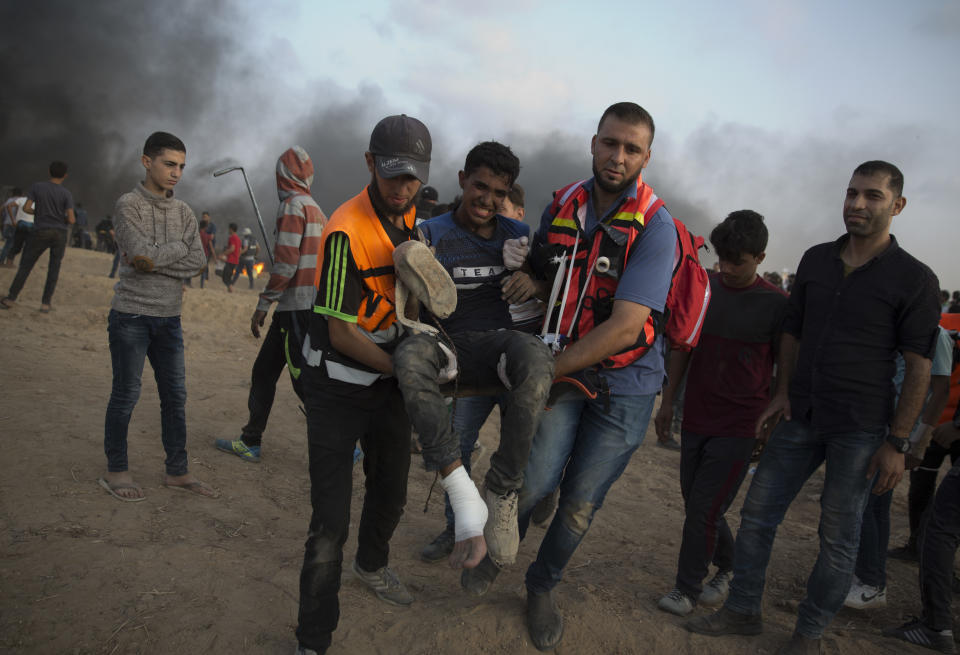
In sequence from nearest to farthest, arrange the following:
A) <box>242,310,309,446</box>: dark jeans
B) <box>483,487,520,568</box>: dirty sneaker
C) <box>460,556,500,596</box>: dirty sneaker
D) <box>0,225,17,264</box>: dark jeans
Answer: <box>483,487,520,568</box>: dirty sneaker
<box>460,556,500,596</box>: dirty sneaker
<box>242,310,309,446</box>: dark jeans
<box>0,225,17,264</box>: dark jeans

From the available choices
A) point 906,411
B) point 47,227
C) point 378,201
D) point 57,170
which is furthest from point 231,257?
point 906,411

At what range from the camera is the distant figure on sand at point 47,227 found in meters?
8.88

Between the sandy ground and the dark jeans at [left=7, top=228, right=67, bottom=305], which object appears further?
the dark jeans at [left=7, top=228, right=67, bottom=305]

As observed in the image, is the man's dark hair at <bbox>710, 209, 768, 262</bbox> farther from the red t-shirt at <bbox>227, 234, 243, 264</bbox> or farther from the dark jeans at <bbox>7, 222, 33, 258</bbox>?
the red t-shirt at <bbox>227, 234, 243, 264</bbox>

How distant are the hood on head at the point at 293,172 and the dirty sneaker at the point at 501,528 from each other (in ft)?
10.8

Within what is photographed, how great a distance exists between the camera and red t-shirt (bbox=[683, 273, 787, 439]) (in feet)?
12.3

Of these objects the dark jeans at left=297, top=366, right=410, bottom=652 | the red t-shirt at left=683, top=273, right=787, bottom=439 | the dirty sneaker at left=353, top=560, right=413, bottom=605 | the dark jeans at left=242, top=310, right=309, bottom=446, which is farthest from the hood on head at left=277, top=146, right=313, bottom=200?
the red t-shirt at left=683, top=273, right=787, bottom=439

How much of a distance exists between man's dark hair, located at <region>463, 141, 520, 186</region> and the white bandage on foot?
1591mm

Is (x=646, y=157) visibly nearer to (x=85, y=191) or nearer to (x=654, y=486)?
(x=654, y=486)

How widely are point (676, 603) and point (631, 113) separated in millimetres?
2746

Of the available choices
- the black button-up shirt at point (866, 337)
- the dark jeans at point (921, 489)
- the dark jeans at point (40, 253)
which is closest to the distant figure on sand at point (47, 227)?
the dark jeans at point (40, 253)

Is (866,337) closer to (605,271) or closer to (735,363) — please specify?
(735,363)

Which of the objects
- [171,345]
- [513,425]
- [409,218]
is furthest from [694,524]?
[171,345]

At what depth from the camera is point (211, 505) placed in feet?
14.1
